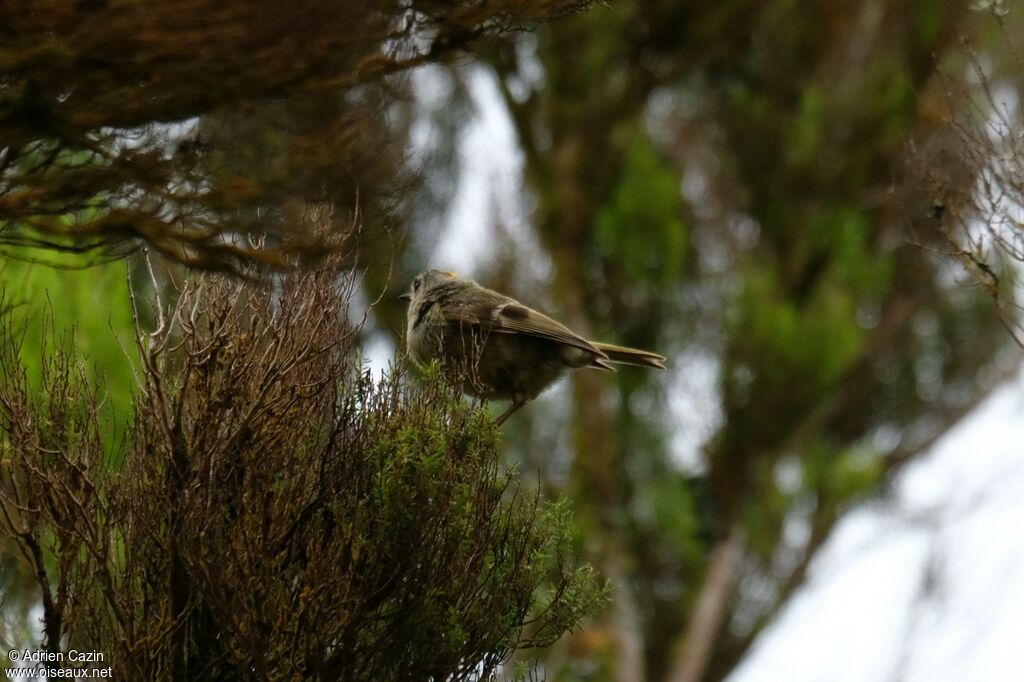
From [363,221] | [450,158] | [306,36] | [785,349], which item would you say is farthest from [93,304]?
[785,349]

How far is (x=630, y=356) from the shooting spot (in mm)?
7328

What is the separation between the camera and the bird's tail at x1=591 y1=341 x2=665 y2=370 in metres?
→ 7.14

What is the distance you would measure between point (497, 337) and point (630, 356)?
1.08 m

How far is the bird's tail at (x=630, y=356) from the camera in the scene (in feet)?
23.4

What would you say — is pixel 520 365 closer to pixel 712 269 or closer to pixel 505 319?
pixel 505 319

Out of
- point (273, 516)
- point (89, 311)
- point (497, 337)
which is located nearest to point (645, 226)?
point (89, 311)

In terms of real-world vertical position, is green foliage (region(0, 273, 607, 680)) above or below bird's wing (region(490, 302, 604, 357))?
below

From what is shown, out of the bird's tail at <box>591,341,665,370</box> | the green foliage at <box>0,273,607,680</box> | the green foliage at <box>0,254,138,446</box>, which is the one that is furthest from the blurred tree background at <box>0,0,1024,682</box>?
the green foliage at <box>0,273,607,680</box>

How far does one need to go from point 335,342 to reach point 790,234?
1113cm

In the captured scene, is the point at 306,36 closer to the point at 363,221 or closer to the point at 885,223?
the point at 363,221

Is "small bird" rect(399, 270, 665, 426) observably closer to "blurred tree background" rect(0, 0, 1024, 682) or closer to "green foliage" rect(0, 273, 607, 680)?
"green foliage" rect(0, 273, 607, 680)

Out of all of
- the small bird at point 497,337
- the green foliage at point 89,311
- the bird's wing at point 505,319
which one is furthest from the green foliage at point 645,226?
the bird's wing at point 505,319

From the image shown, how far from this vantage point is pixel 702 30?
49.7 ft

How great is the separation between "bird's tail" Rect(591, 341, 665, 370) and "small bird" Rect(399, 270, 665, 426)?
0.26 metres
